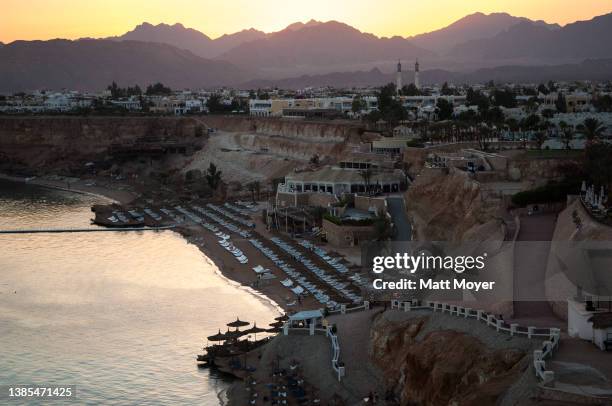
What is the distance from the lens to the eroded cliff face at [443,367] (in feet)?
51.7

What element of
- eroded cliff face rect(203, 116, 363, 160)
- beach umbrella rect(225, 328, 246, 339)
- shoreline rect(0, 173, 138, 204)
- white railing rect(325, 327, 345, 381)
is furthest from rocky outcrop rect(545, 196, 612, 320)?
shoreline rect(0, 173, 138, 204)

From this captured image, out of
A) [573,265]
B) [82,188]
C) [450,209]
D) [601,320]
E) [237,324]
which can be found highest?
[573,265]

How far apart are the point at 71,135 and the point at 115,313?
190 feet

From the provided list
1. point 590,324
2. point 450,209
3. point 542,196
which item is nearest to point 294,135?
point 450,209

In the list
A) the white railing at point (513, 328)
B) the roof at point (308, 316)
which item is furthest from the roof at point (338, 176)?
the white railing at point (513, 328)

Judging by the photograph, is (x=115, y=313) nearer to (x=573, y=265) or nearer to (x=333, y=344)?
(x=333, y=344)

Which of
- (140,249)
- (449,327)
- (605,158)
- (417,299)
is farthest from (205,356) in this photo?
(140,249)

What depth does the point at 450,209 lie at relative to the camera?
32844mm

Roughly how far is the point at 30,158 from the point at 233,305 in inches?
2271

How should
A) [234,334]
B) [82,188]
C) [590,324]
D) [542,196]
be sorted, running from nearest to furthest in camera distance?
[590,324] → [234,334] → [542,196] → [82,188]

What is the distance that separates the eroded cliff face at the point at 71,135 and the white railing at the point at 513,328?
61.3 metres

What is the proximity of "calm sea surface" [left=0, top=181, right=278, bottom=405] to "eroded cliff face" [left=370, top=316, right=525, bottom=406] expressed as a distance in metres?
4.93

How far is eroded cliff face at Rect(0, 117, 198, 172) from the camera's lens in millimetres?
82375

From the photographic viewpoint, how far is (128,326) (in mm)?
28656
